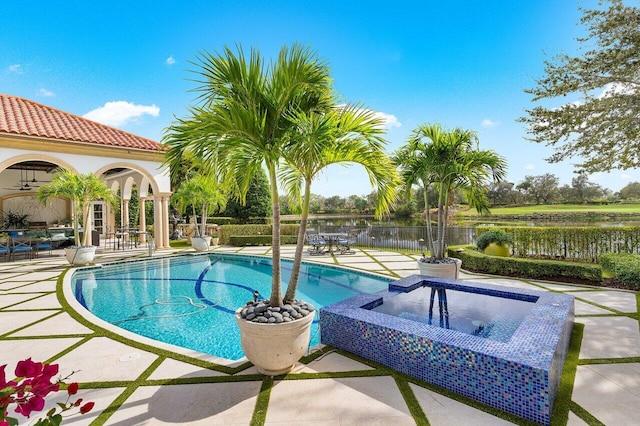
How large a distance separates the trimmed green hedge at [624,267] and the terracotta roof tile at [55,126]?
1214 centimetres

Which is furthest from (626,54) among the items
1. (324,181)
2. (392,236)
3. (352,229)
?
(352,229)

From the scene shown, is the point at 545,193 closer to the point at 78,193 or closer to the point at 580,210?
the point at 580,210

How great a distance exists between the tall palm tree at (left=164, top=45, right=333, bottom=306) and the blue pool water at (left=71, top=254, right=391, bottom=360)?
231 centimetres

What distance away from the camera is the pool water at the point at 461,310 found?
429 cm

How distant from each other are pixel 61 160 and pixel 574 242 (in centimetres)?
1590

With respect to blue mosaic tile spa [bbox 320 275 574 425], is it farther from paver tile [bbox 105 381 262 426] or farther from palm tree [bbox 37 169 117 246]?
palm tree [bbox 37 169 117 246]

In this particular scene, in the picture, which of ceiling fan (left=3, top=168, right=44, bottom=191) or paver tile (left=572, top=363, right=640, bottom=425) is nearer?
paver tile (left=572, top=363, right=640, bottom=425)

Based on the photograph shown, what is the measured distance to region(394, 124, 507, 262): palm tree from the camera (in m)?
6.85

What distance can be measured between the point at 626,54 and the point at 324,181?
7352 mm

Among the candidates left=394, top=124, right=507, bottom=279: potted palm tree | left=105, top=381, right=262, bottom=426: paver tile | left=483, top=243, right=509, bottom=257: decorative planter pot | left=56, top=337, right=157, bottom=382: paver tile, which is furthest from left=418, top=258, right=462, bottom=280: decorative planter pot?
left=56, top=337, right=157, bottom=382: paver tile

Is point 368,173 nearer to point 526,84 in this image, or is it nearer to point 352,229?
point 526,84

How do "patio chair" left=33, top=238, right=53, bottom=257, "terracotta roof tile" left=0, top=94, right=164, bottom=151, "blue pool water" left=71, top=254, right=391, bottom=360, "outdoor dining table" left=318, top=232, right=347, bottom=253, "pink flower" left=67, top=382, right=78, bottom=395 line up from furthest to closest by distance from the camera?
"outdoor dining table" left=318, top=232, right=347, bottom=253
"patio chair" left=33, top=238, right=53, bottom=257
"terracotta roof tile" left=0, top=94, right=164, bottom=151
"blue pool water" left=71, top=254, right=391, bottom=360
"pink flower" left=67, top=382, right=78, bottom=395

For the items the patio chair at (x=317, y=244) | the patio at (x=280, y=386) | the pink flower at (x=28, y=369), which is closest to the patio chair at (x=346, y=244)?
the patio chair at (x=317, y=244)

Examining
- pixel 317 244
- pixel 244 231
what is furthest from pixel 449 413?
pixel 244 231
